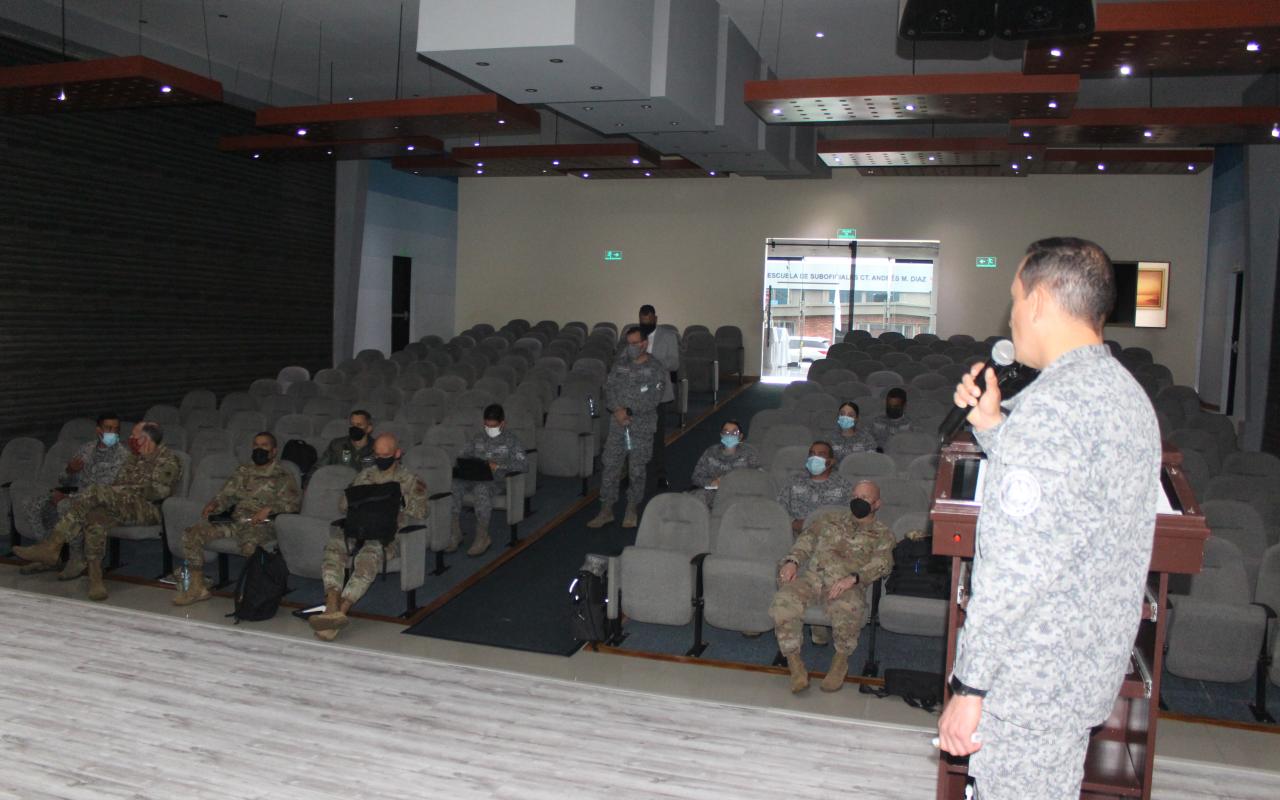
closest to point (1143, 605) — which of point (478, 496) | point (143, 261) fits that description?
point (478, 496)

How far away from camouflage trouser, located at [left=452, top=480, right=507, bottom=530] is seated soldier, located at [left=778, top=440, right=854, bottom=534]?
247 centimetres

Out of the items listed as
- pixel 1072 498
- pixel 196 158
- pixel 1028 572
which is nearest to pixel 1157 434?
pixel 1072 498

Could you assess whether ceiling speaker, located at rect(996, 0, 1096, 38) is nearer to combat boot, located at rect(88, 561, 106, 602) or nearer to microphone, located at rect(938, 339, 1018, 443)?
microphone, located at rect(938, 339, 1018, 443)

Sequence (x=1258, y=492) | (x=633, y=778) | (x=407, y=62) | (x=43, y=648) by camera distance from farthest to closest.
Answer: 1. (x=407, y=62)
2. (x=1258, y=492)
3. (x=43, y=648)
4. (x=633, y=778)

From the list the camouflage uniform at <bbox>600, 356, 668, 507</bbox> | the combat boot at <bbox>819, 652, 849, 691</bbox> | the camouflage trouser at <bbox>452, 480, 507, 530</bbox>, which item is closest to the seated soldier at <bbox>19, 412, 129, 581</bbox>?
the camouflage trouser at <bbox>452, 480, 507, 530</bbox>

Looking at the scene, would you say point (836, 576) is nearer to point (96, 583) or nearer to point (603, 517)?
point (603, 517)

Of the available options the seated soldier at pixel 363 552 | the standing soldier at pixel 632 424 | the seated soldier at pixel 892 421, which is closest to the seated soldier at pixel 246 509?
the seated soldier at pixel 363 552

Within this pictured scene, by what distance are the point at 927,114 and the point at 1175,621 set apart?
18.7 feet

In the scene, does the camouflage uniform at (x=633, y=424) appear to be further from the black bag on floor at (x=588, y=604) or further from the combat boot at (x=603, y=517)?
the black bag on floor at (x=588, y=604)

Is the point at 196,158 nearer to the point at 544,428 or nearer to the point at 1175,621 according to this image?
the point at 544,428

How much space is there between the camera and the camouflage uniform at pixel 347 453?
8.09 m

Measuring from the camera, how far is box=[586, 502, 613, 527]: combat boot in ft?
27.8

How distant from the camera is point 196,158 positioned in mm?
13492

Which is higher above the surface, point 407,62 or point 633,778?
point 407,62
